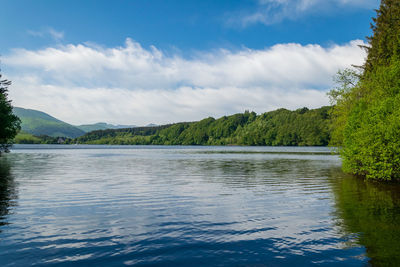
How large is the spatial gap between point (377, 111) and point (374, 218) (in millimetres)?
16067

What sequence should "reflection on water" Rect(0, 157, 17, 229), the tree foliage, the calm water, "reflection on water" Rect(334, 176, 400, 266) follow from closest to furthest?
the calm water, "reflection on water" Rect(334, 176, 400, 266), "reflection on water" Rect(0, 157, 17, 229), the tree foliage

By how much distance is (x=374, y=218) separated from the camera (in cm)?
1357

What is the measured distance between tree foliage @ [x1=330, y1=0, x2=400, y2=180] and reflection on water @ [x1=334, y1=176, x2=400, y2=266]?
2764 mm

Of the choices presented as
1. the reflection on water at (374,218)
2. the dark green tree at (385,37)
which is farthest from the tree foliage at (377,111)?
the reflection on water at (374,218)

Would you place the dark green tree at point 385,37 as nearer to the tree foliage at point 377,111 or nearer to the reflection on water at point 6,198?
the tree foliage at point 377,111

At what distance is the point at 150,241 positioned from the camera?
1056 centimetres

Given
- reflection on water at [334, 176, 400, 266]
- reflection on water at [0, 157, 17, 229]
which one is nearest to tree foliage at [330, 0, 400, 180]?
reflection on water at [334, 176, 400, 266]

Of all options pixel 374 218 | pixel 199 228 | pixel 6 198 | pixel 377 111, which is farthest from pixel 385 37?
pixel 6 198

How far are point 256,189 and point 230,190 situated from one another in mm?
2009

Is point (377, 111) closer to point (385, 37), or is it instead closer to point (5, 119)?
point (385, 37)

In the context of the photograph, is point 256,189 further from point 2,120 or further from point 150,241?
point 2,120

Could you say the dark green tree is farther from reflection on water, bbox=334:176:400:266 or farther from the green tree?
the green tree

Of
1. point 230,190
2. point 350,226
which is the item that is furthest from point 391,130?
point 350,226

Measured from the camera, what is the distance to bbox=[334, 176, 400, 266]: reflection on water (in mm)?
9291
